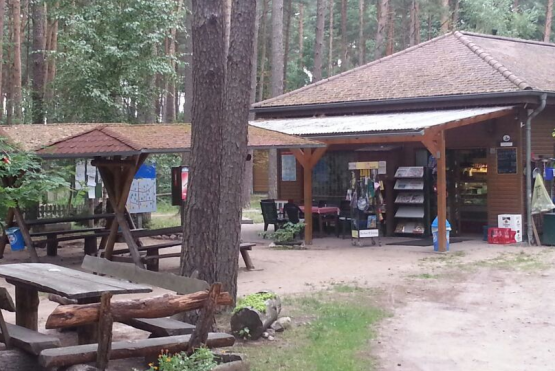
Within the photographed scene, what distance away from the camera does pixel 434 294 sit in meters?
10.8

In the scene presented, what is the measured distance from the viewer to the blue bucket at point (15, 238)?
13.9 m

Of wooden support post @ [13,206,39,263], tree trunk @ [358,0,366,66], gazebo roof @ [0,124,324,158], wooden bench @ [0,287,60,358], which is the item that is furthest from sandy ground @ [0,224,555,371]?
tree trunk @ [358,0,366,66]

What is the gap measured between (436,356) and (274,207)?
36.5ft

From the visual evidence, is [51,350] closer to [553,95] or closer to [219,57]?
[219,57]

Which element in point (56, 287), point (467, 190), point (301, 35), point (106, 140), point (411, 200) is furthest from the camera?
point (301, 35)

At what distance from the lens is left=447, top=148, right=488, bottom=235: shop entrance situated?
18078 millimetres

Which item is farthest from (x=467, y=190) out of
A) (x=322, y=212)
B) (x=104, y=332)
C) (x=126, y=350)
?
(x=104, y=332)

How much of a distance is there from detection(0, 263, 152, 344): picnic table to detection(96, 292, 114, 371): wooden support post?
90mm

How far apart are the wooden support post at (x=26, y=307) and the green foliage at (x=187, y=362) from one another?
1561 millimetres

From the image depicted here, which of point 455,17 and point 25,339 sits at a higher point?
point 455,17

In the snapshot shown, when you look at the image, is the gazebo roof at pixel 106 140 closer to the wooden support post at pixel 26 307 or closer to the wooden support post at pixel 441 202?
the wooden support post at pixel 441 202

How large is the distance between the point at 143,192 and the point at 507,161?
834cm

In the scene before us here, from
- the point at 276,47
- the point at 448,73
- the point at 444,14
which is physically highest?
the point at 444,14

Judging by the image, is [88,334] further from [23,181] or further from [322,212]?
[322,212]
